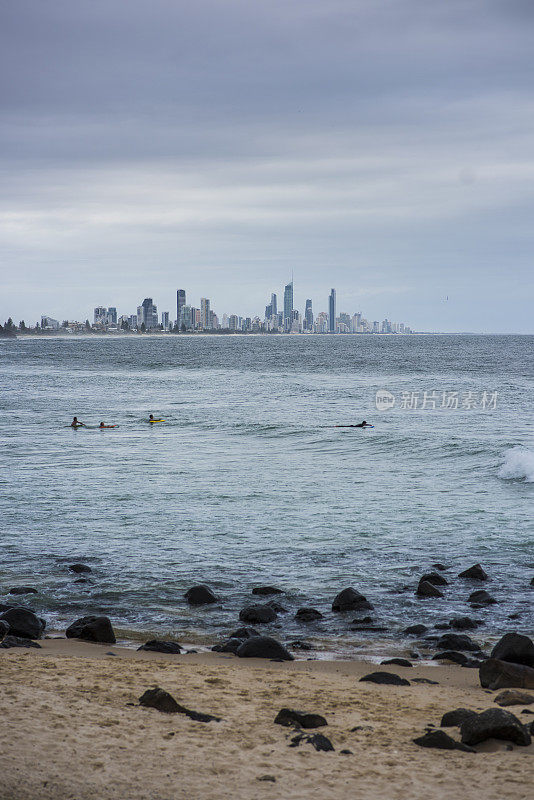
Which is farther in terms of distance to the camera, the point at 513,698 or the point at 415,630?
the point at 415,630

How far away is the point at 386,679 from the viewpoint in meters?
12.0

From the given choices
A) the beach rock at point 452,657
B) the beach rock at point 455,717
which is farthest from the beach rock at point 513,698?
the beach rock at point 452,657

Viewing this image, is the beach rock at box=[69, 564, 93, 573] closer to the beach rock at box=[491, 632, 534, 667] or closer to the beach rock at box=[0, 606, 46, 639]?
the beach rock at box=[0, 606, 46, 639]

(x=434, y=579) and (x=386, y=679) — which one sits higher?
(x=386, y=679)

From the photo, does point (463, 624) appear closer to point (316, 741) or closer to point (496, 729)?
point (496, 729)

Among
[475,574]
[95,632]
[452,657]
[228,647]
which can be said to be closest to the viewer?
[452,657]

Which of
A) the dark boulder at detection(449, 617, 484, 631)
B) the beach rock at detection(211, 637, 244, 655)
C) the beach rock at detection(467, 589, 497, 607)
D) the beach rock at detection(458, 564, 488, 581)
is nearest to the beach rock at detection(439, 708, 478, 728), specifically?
the beach rock at detection(211, 637, 244, 655)

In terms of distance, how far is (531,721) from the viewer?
10172mm

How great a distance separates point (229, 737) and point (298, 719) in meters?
1.01

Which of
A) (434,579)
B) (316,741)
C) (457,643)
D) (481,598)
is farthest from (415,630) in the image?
(316,741)

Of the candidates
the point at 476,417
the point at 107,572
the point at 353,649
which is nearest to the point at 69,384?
the point at 476,417

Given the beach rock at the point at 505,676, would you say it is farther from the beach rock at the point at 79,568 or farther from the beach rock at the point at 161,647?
the beach rock at the point at 79,568

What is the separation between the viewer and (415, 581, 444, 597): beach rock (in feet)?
56.4

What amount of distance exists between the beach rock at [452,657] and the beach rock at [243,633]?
3401mm
